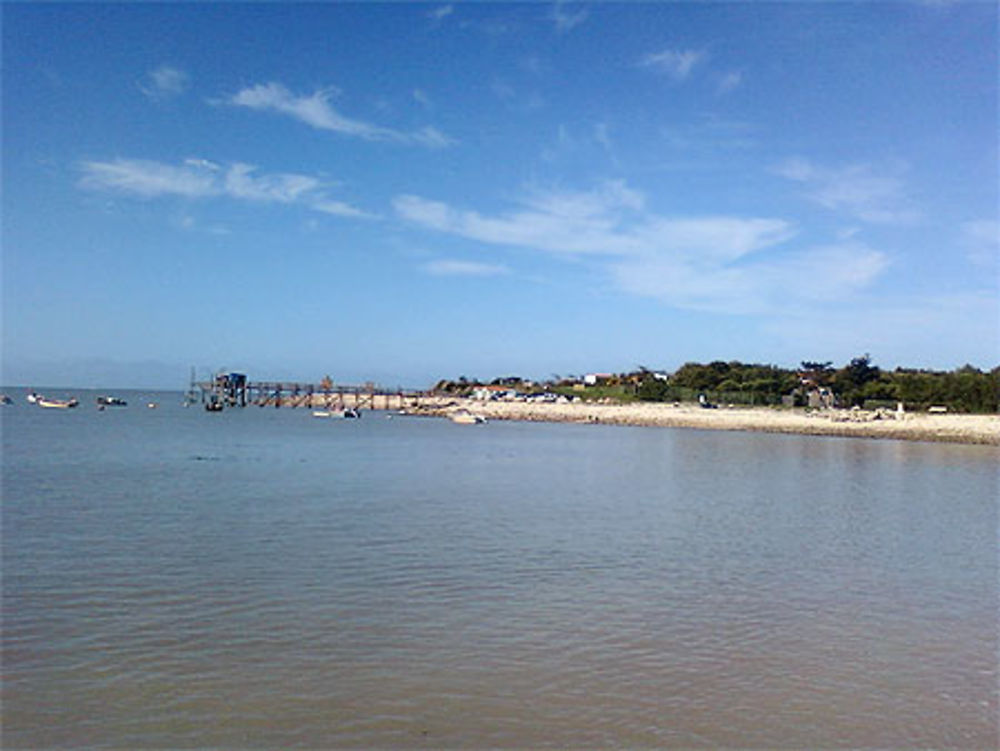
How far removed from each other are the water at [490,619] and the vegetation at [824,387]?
4951cm

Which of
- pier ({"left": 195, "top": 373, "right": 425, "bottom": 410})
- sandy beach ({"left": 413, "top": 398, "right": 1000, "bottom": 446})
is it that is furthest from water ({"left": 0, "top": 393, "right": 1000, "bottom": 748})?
pier ({"left": 195, "top": 373, "right": 425, "bottom": 410})

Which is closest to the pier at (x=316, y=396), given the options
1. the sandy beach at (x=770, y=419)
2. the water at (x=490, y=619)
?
the sandy beach at (x=770, y=419)

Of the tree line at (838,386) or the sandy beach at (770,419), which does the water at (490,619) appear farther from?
the tree line at (838,386)

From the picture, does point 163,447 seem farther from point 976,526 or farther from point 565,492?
point 976,526

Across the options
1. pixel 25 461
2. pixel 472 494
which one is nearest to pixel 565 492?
pixel 472 494

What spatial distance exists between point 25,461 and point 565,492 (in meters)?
17.9

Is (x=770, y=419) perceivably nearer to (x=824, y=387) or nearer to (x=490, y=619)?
(x=824, y=387)

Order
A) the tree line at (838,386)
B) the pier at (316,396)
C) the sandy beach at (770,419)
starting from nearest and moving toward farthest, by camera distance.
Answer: the sandy beach at (770,419) → the tree line at (838,386) → the pier at (316,396)

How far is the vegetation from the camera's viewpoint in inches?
2469

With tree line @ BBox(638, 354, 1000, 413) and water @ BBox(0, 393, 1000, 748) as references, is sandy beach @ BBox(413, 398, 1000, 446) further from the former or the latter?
water @ BBox(0, 393, 1000, 748)

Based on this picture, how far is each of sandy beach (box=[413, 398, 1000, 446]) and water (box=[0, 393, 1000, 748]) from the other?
116ft

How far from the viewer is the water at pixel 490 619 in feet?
20.6

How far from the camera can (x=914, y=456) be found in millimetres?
37188

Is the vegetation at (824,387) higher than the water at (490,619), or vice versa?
the vegetation at (824,387)
